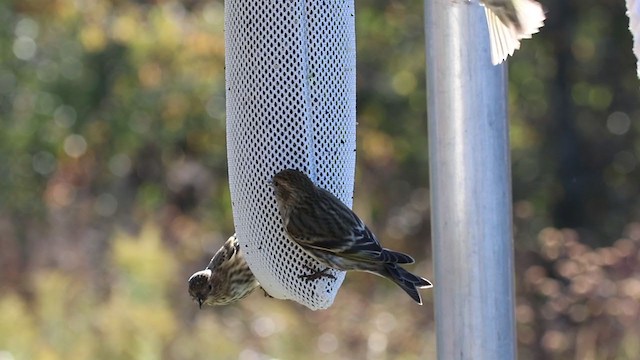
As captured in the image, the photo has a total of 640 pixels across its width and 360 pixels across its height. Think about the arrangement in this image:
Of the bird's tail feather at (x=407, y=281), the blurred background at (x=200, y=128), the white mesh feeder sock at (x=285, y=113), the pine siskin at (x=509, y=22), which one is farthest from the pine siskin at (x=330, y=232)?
the blurred background at (x=200, y=128)

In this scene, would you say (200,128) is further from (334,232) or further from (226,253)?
(334,232)

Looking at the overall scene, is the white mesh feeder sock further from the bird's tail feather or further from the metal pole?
the metal pole

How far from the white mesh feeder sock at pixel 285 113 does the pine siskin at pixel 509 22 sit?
88cm

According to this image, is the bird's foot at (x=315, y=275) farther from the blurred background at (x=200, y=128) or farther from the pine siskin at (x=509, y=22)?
the blurred background at (x=200, y=128)

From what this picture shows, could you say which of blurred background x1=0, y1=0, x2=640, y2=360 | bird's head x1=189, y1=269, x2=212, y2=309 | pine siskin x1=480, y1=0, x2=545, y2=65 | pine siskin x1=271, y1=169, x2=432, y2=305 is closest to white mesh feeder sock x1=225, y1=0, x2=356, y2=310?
pine siskin x1=271, y1=169, x2=432, y2=305

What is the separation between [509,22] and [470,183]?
1.67 ft

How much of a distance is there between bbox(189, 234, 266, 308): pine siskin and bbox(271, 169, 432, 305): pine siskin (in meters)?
0.34

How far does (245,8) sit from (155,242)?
197 inches

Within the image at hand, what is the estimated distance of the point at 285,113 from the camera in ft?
13.6

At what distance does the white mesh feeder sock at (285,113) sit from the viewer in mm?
4152

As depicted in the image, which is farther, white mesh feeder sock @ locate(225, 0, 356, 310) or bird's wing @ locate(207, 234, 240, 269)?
bird's wing @ locate(207, 234, 240, 269)

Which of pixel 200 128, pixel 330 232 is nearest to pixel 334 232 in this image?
pixel 330 232

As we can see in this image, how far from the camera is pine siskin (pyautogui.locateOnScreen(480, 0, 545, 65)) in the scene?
3092 millimetres

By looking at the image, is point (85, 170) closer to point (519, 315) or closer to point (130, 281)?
point (130, 281)
